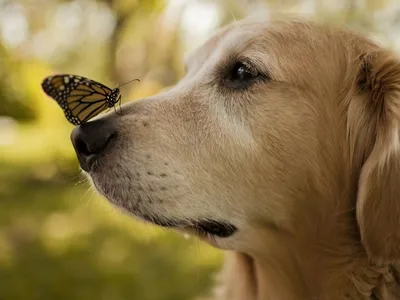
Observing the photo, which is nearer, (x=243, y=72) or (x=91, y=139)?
(x=91, y=139)

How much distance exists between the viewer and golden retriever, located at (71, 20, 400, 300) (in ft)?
6.24

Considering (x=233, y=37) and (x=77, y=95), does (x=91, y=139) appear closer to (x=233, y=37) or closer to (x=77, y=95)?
(x=77, y=95)

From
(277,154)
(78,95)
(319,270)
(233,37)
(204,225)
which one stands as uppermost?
(233,37)

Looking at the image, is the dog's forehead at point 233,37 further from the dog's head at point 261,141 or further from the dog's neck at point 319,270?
the dog's neck at point 319,270

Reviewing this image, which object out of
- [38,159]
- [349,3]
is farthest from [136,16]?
[349,3]

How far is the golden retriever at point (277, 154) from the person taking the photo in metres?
1.90

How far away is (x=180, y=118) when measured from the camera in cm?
204

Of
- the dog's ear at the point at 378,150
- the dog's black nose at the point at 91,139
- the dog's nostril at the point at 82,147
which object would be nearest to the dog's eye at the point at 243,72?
the dog's ear at the point at 378,150

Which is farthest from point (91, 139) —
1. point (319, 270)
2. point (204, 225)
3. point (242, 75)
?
point (319, 270)

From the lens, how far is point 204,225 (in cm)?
196

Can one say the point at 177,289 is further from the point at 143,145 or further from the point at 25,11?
the point at 25,11

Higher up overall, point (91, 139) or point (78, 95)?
point (78, 95)

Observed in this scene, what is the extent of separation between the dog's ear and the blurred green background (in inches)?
9.1

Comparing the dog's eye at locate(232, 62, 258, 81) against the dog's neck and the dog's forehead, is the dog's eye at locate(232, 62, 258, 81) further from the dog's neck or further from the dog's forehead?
the dog's neck
